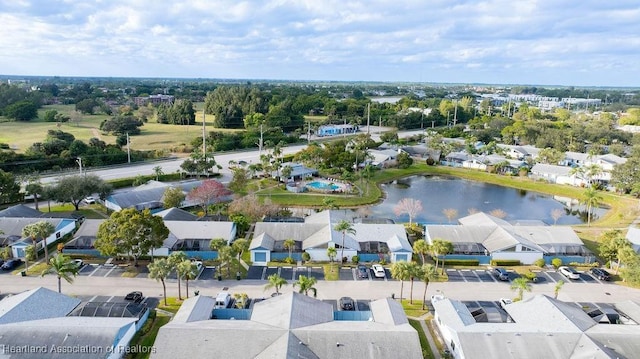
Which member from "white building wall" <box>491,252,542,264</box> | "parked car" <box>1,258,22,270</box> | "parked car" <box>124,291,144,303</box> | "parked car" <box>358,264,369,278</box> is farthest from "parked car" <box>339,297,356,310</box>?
"parked car" <box>1,258,22,270</box>

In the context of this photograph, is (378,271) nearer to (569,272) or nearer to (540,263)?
(540,263)

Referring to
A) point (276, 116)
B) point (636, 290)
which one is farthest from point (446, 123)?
point (636, 290)

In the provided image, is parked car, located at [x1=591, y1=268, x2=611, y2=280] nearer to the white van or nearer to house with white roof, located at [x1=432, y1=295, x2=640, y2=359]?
house with white roof, located at [x1=432, y1=295, x2=640, y2=359]

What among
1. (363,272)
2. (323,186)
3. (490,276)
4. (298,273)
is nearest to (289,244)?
(298,273)

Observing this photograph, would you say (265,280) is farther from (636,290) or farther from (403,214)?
(636,290)

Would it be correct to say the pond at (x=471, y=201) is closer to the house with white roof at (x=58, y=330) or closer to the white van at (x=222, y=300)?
the white van at (x=222, y=300)

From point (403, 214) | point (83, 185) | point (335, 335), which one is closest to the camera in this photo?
point (335, 335)
